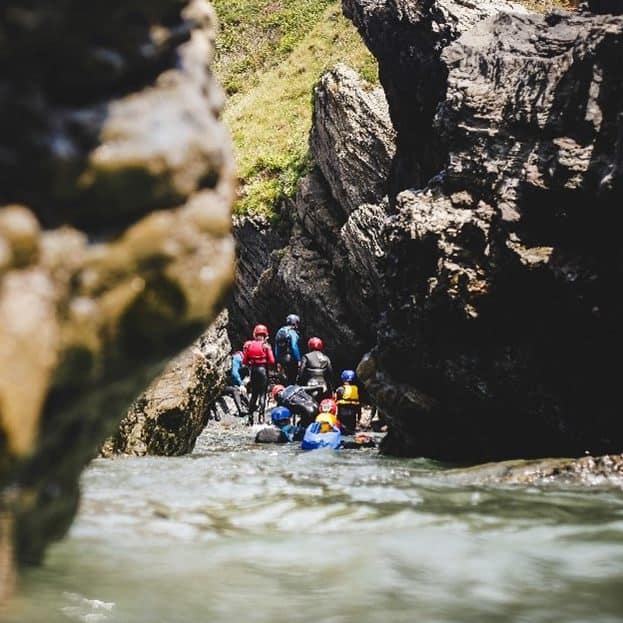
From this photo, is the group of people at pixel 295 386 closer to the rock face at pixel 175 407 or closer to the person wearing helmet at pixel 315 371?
the person wearing helmet at pixel 315 371

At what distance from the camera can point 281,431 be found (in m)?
16.2

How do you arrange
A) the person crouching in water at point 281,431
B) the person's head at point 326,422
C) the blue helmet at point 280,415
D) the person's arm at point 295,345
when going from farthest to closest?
the person's arm at point 295,345, the blue helmet at point 280,415, the person crouching in water at point 281,431, the person's head at point 326,422

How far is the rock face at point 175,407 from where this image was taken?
11.1 metres

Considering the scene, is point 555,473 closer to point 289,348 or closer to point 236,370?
point 289,348

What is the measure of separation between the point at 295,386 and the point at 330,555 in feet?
41.0

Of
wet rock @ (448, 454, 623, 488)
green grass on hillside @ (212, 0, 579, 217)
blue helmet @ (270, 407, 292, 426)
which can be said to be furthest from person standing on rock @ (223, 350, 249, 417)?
wet rock @ (448, 454, 623, 488)

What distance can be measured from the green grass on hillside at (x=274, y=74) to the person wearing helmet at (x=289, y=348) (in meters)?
9.58

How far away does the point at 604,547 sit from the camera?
5195 mm

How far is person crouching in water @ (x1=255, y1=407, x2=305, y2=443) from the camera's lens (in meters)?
16.1

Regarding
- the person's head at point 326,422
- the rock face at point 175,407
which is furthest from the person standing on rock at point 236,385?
the rock face at point 175,407

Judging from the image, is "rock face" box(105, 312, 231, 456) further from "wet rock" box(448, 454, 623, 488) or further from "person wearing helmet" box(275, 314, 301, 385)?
"person wearing helmet" box(275, 314, 301, 385)

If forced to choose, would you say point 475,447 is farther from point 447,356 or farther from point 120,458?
point 120,458

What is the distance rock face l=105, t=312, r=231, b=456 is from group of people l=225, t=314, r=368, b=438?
340cm

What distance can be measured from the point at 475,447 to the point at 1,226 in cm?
1030
